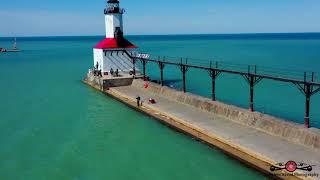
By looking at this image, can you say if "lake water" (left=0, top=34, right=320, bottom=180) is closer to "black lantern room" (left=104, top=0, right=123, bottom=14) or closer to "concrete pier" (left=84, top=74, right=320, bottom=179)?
"concrete pier" (left=84, top=74, right=320, bottom=179)

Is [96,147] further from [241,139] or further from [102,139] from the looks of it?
[241,139]

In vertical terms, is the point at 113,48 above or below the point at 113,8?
below

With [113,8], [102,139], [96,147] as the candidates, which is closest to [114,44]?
[113,8]

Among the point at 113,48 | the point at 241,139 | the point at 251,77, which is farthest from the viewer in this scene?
the point at 113,48

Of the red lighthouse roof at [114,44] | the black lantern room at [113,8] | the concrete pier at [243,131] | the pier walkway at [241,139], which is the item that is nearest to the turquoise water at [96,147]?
the concrete pier at [243,131]

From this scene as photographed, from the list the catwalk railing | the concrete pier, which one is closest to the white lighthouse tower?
the catwalk railing
